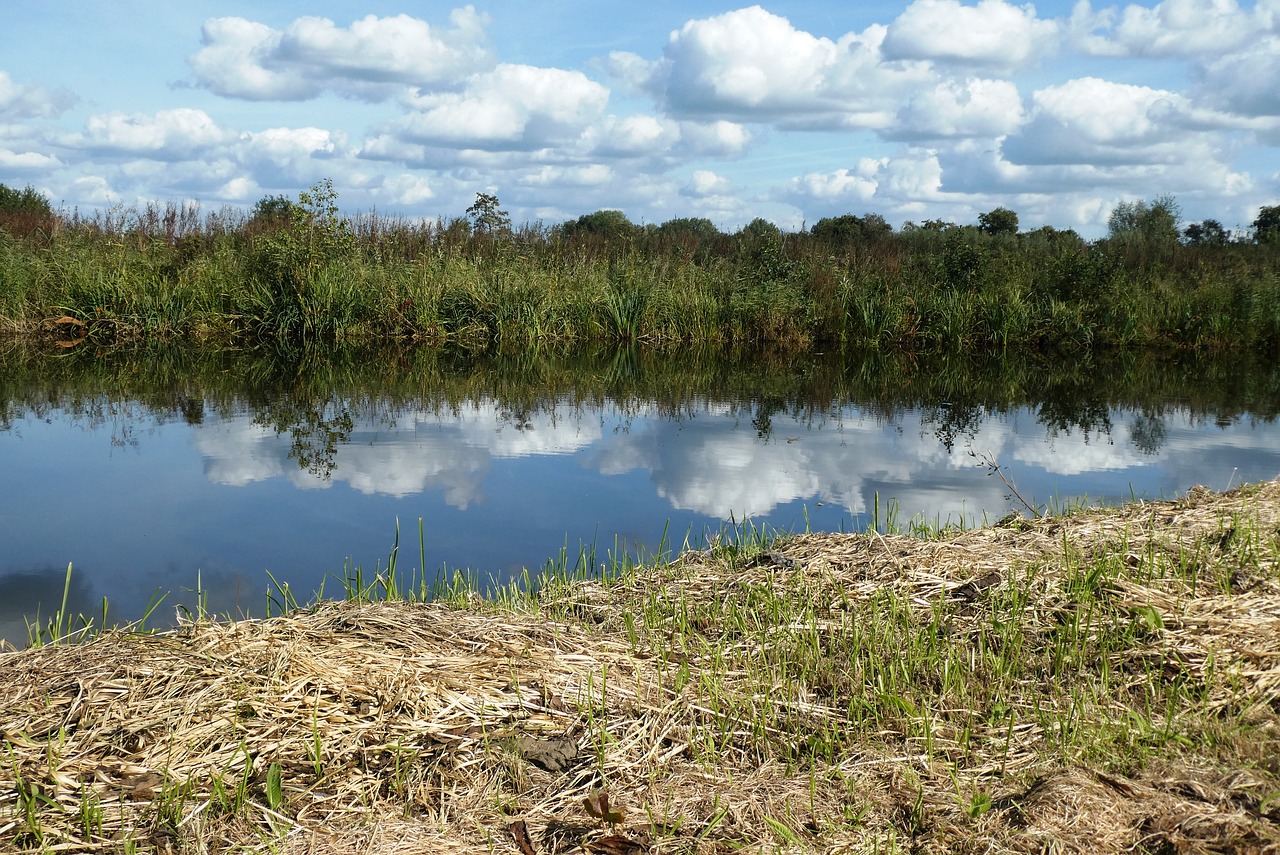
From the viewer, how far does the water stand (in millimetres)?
6605

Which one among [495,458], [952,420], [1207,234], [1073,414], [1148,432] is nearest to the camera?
[495,458]

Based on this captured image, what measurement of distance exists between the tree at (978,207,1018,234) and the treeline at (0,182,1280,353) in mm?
16418

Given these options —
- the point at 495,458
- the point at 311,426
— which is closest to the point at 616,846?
the point at 495,458

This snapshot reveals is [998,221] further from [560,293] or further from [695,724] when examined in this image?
[695,724]

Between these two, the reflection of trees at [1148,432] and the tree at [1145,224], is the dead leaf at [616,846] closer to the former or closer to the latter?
the reflection of trees at [1148,432]

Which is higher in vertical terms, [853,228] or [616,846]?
[853,228]

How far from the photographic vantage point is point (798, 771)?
3.20 m

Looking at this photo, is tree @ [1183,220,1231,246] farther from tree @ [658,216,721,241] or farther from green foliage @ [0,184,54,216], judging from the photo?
green foliage @ [0,184,54,216]

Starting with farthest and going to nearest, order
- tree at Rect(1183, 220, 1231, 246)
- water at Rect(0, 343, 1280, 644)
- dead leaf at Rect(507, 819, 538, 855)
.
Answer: tree at Rect(1183, 220, 1231, 246) → water at Rect(0, 343, 1280, 644) → dead leaf at Rect(507, 819, 538, 855)

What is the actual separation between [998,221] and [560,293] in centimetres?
2746

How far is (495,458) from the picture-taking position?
9875 millimetres

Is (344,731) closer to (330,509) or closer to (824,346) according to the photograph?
(330,509)

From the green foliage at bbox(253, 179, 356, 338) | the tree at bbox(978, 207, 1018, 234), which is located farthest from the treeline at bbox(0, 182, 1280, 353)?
the tree at bbox(978, 207, 1018, 234)

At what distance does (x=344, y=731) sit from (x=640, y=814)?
0.95 meters
